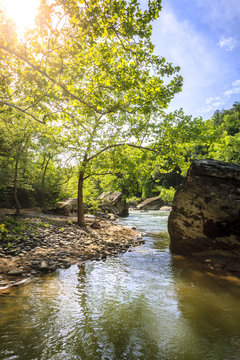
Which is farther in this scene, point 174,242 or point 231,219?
point 174,242

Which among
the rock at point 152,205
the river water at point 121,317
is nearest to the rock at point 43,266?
the river water at point 121,317

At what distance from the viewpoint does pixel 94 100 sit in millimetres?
7398

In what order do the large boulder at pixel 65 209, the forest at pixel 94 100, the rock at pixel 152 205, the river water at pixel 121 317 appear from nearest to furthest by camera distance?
the river water at pixel 121 317 < the forest at pixel 94 100 < the large boulder at pixel 65 209 < the rock at pixel 152 205

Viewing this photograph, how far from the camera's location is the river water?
3150 mm

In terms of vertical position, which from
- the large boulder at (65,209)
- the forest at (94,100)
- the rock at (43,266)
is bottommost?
the rock at (43,266)

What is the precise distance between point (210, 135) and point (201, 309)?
29.3 feet

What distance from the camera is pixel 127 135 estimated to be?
12641 mm

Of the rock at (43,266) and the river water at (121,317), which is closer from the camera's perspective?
the river water at (121,317)

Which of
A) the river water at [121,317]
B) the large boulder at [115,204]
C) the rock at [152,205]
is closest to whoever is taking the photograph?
the river water at [121,317]

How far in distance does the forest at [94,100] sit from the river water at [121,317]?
200 inches

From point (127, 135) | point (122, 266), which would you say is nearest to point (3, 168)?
point (127, 135)

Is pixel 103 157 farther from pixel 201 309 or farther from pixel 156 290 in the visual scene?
pixel 201 309

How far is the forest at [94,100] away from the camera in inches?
227

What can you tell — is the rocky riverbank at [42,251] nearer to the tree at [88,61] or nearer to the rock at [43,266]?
the rock at [43,266]
